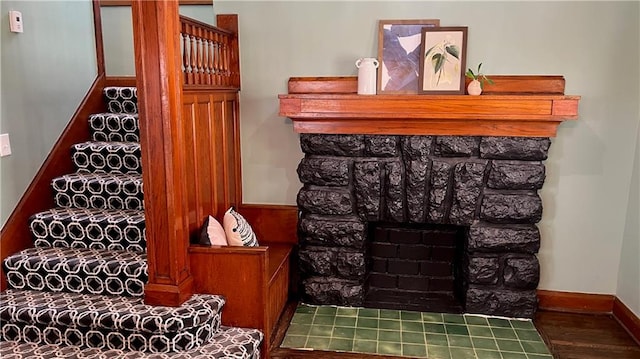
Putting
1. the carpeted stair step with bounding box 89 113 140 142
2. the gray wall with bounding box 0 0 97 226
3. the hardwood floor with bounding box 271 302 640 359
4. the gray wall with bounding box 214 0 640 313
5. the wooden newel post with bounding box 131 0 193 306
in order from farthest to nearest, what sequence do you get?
the carpeted stair step with bounding box 89 113 140 142, the gray wall with bounding box 214 0 640 313, the gray wall with bounding box 0 0 97 226, the hardwood floor with bounding box 271 302 640 359, the wooden newel post with bounding box 131 0 193 306

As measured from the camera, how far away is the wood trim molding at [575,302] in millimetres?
3148

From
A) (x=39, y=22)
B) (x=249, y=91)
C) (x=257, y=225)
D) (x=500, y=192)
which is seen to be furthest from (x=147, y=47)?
(x=500, y=192)

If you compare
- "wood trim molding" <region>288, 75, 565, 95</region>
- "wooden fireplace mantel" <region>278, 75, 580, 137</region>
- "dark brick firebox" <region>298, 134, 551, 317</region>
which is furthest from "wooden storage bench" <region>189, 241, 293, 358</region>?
"wood trim molding" <region>288, 75, 565, 95</region>

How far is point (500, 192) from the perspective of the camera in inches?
117

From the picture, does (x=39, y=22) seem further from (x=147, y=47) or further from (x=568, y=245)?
(x=568, y=245)

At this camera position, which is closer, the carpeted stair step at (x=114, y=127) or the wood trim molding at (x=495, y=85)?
the wood trim molding at (x=495, y=85)

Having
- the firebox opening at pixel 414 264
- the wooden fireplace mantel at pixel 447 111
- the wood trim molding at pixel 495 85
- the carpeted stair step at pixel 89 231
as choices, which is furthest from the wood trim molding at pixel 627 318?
the carpeted stair step at pixel 89 231

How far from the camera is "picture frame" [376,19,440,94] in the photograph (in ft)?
9.77

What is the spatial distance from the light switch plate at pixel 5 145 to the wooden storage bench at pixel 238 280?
121 cm

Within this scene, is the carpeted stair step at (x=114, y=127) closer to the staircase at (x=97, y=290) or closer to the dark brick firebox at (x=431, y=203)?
the staircase at (x=97, y=290)

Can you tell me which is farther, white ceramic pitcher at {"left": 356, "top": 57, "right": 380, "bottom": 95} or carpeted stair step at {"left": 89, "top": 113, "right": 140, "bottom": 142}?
carpeted stair step at {"left": 89, "top": 113, "right": 140, "bottom": 142}

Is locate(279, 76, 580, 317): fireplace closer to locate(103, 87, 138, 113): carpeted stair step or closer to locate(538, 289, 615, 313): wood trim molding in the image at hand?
locate(538, 289, 615, 313): wood trim molding

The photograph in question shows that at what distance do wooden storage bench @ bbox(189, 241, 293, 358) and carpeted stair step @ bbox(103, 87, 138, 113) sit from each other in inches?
65.5

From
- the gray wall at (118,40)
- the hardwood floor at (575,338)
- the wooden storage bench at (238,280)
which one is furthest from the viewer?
the gray wall at (118,40)
